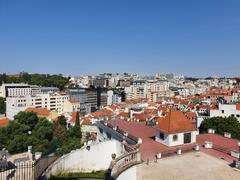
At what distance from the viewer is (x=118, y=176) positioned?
37.1 feet

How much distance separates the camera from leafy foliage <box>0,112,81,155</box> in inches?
1219

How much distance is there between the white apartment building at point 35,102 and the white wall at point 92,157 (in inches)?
1951

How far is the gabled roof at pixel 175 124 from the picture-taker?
18.4 m

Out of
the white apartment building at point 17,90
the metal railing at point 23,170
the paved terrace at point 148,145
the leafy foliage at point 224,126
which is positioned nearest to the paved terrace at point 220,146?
the paved terrace at point 148,145

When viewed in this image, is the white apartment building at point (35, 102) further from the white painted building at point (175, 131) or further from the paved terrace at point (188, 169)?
the paved terrace at point (188, 169)

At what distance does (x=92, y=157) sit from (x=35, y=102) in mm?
54275

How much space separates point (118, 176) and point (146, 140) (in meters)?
8.70

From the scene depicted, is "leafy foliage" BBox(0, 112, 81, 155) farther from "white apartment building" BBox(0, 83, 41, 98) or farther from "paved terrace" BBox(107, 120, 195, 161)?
"white apartment building" BBox(0, 83, 41, 98)

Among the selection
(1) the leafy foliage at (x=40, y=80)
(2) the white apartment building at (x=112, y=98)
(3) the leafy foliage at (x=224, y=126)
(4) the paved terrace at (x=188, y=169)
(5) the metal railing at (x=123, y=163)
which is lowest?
(2) the white apartment building at (x=112, y=98)

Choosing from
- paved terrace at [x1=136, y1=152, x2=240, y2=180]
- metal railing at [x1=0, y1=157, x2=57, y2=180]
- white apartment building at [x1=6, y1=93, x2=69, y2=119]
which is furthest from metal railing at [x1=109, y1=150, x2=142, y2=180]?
white apartment building at [x1=6, y1=93, x2=69, y2=119]

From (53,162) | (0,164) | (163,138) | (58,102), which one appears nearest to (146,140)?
(163,138)

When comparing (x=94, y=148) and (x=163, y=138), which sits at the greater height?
(x=163, y=138)

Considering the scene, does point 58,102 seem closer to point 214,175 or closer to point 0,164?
point 0,164

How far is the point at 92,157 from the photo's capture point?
21750 millimetres
